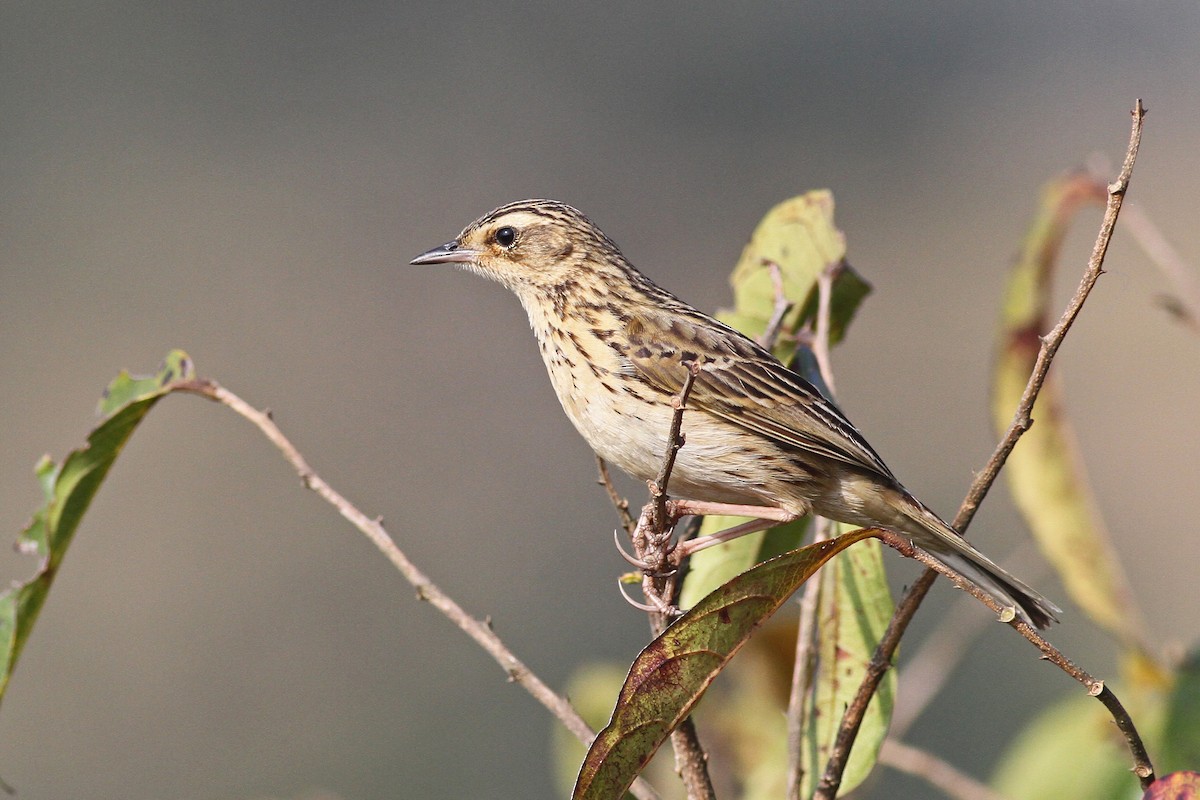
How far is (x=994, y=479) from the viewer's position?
2.01 metres

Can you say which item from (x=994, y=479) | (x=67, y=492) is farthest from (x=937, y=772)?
(x=67, y=492)

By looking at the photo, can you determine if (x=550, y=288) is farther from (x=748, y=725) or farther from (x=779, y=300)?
(x=748, y=725)

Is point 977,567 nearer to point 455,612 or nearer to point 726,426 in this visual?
point 726,426

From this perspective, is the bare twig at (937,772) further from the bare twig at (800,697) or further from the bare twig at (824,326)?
the bare twig at (824,326)

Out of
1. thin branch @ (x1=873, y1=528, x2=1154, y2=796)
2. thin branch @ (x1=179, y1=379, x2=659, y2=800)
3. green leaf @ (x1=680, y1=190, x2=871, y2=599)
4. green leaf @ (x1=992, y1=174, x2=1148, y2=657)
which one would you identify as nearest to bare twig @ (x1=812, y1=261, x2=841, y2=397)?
green leaf @ (x1=680, y1=190, x2=871, y2=599)

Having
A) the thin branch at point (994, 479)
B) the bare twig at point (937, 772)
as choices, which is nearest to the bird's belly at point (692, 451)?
the bare twig at point (937, 772)

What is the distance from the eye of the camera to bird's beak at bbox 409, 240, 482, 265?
4273mm

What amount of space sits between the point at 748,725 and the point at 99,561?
14042 millimetres

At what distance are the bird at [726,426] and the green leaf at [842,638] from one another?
1.15 ft

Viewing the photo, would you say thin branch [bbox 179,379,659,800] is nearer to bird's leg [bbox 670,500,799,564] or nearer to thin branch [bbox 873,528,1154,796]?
bird's leg [bbox 670,500,799,564]

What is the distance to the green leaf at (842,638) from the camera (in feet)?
8.73

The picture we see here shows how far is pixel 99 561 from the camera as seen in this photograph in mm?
16203

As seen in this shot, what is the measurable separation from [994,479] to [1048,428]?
5.52 feet

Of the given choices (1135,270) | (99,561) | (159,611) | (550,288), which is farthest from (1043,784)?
(1135,270)
